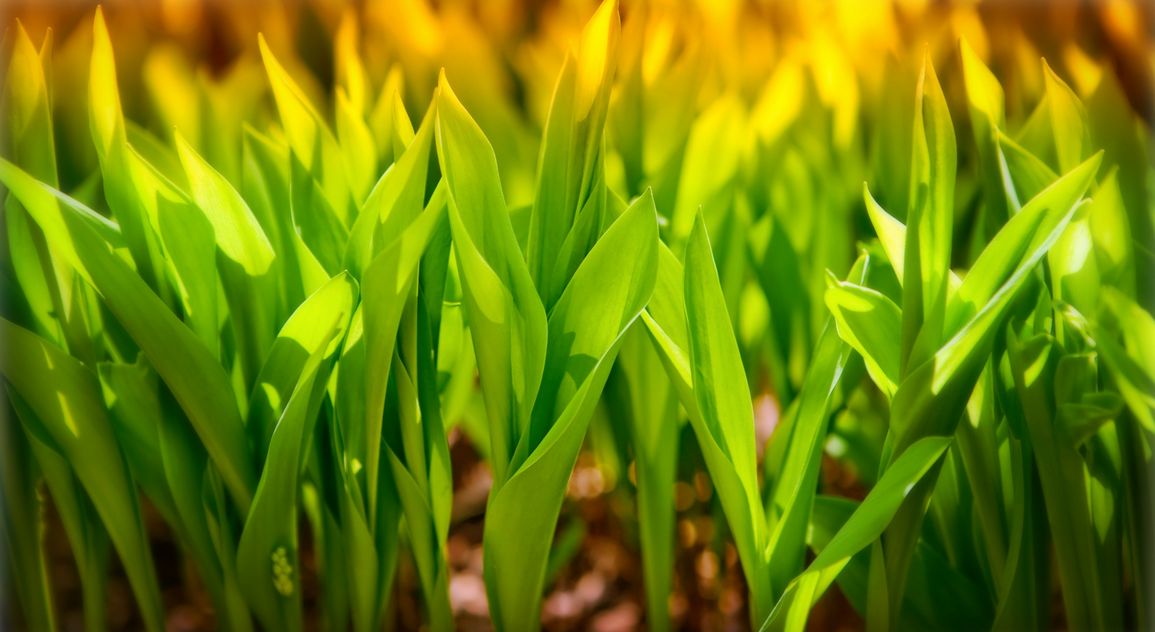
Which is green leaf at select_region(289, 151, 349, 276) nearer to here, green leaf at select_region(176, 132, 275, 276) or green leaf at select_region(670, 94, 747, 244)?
green leaf at select_region(176, 132, 275, 276)

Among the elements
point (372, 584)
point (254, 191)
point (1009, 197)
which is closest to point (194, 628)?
point (372, 584)

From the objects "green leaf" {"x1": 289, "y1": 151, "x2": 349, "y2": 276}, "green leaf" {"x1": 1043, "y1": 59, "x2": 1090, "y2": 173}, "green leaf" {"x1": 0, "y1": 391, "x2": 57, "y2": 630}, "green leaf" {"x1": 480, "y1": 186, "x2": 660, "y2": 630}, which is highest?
"green leaf" {"x1": 1043, "y1": 59, "x2": 1090, "y2": 173}

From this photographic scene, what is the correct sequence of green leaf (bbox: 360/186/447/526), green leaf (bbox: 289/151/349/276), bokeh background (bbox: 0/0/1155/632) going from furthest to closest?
1. bokeh background (bbox: 0/0/1155/632)
2. green leaf (bbox: 289/151/349/276)
3. green leaf (bbox: 360/186/447/526)

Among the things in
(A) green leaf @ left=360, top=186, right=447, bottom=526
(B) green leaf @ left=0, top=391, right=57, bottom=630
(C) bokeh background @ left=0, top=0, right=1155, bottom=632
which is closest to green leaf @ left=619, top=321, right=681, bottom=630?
(C) bokeh background @ left=0, top=0, right=1155, bottom=632

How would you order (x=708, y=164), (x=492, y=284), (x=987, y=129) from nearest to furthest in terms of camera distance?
(x=492, y=284)
(x=987, y=129)
(x=708, y=164)

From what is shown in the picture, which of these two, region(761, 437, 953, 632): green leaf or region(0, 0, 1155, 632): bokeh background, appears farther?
region(0, 0, 1155, 632): bokeh background

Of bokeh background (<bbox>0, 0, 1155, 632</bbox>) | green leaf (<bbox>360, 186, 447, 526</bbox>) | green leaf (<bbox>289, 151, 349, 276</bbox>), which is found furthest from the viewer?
bokeh background (<bbox>0, 0, 1155, 632</bbox>)

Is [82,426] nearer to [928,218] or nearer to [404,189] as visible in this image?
[404,189]

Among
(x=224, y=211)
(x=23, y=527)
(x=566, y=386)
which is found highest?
(x=224, y=211)

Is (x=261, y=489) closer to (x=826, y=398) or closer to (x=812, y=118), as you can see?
(x=826, y=398)

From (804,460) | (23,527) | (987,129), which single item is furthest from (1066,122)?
(23,527)
